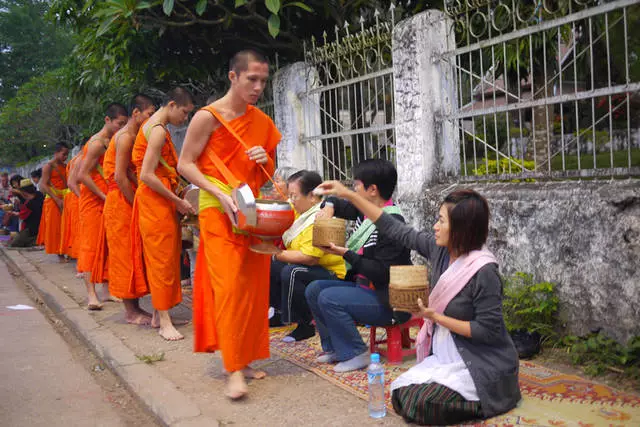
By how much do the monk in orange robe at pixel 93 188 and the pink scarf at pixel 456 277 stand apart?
434cm

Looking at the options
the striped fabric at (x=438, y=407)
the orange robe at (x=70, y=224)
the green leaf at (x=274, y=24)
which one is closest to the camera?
the striped fabric at (x=438, y=407)

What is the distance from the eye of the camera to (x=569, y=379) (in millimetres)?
3715

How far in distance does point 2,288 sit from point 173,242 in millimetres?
4620

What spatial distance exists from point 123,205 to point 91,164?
1072mm

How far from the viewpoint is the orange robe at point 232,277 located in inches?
149

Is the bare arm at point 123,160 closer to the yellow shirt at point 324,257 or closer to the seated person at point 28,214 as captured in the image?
the yellow shirt at point 324,257

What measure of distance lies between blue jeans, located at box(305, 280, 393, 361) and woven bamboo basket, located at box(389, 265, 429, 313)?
0.78 metres

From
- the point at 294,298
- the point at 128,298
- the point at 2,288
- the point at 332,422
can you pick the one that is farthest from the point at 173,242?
the point at 2,288

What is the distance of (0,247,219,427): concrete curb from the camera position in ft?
11.5

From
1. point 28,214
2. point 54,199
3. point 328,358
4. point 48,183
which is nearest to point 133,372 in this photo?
point 328,358

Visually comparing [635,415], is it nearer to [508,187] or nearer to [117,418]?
[508,187]

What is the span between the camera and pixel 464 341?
3.16 meters

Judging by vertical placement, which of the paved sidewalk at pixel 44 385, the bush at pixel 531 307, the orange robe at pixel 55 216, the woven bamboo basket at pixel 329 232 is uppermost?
the orange robe at pixel 55 216

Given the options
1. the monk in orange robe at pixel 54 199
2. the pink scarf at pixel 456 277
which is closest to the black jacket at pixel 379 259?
the pink scarf at pixel 456 277
